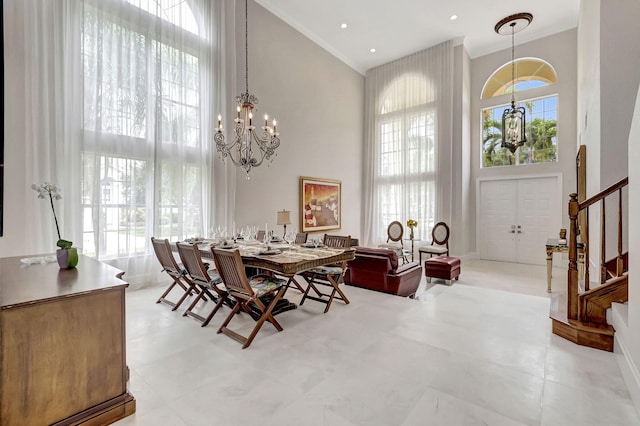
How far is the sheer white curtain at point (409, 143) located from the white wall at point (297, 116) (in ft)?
1.56

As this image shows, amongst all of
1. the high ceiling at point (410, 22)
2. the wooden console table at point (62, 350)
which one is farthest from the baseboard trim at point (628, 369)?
the high ceiling at point (410, 22)

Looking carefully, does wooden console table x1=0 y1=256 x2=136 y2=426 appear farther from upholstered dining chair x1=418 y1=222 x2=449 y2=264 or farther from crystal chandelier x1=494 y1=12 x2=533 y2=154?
crystal chandelier x1=494 y1=12 x2=533 y2=154

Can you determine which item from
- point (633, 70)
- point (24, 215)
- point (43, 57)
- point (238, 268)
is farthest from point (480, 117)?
point (24, 215)

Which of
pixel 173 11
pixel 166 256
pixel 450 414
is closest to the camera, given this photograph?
pixel 450 414

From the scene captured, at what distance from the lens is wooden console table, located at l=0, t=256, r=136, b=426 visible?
56.8 inches

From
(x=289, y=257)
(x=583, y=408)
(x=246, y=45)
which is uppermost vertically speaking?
(x=246, y=45)

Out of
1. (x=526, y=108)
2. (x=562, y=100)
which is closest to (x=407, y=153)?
(x=526, y=108)

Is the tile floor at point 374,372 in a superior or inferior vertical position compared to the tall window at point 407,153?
inferior

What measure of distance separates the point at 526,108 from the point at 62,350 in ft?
30.6

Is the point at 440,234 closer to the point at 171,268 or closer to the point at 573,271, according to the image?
the point at 573,271

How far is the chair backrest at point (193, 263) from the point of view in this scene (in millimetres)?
3188

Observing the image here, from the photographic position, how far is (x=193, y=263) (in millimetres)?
3365

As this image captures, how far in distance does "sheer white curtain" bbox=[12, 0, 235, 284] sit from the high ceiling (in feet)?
6.58

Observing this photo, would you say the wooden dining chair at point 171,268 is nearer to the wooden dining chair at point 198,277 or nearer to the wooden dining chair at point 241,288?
the wooden dining chair at point 198,277
